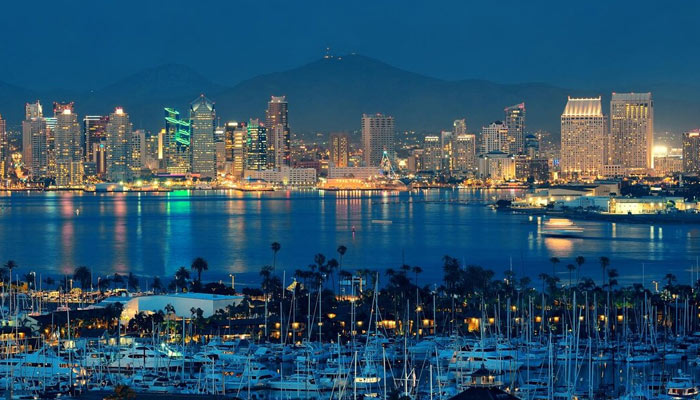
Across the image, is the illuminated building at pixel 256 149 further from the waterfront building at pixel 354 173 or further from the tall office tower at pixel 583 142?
the tall office tower at pixel 583 142

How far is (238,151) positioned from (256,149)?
7.99 feet

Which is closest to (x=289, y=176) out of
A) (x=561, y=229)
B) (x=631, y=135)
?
(x=631, y=135)


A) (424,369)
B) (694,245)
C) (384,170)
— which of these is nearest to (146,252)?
(694,245)

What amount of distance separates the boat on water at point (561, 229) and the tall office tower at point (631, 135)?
9194 centimetres

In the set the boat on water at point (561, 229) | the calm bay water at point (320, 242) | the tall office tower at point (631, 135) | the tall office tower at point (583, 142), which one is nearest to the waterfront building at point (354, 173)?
the tall office tower at point (583, 142)

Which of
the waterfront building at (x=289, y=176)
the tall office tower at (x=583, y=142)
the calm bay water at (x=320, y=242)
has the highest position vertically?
the tall office tower at (x=583, y=142)

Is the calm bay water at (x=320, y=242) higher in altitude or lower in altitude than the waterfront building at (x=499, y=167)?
lower

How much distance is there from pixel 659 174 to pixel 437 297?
126 metres

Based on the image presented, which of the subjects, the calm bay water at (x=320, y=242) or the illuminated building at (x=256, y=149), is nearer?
the calm bay water at (x=320, y=242)

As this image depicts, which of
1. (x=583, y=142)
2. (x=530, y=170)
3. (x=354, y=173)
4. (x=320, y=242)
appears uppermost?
(x=583, y=142)

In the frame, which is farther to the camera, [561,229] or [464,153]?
[464,153]

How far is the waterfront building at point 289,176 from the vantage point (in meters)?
141

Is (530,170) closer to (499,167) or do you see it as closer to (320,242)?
(499,167)

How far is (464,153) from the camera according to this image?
6442 inches
